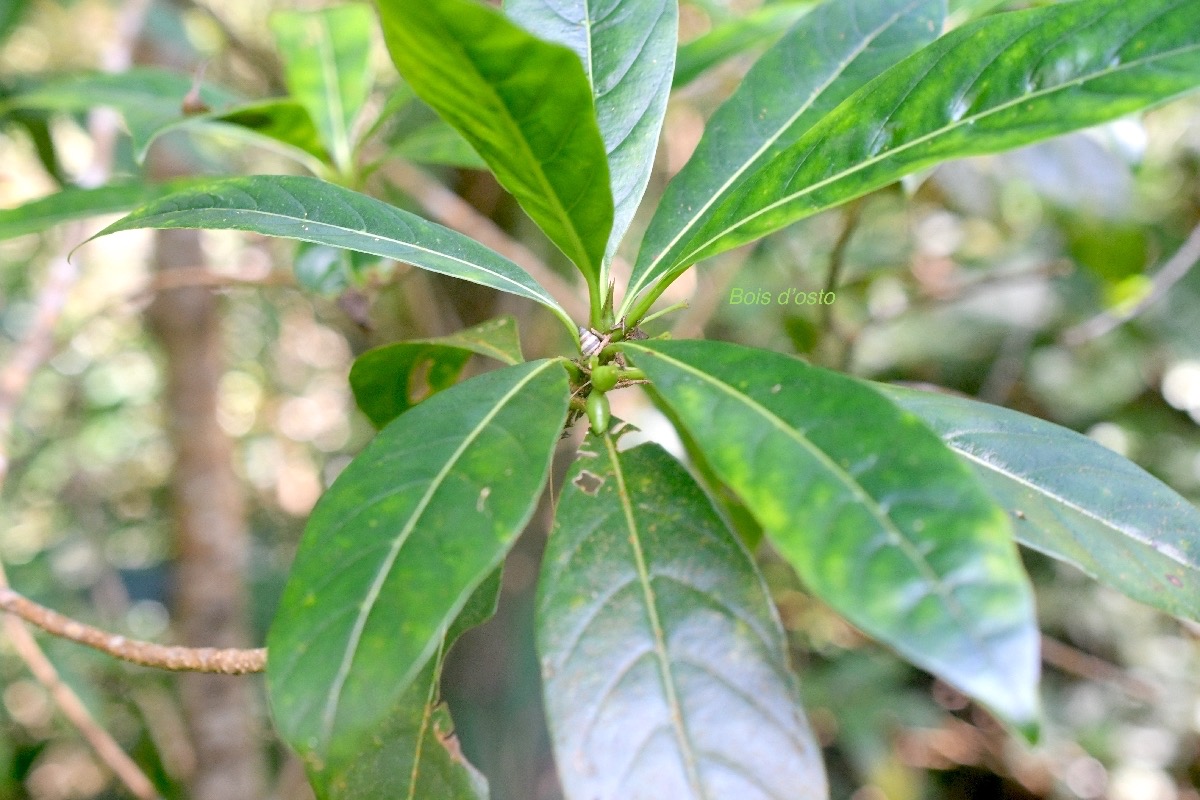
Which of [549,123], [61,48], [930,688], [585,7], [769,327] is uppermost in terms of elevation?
[61,48]

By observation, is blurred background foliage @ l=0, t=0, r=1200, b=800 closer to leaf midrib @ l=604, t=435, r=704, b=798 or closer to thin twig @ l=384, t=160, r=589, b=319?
thin twig @ l=384, t=160, r=589, b=319

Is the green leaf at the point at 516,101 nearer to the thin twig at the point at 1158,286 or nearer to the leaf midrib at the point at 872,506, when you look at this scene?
the leaf midrib at the point at 872,506

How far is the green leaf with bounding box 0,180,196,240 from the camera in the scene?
0.95 meters

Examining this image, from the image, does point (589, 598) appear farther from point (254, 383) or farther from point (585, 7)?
point (254, 383)

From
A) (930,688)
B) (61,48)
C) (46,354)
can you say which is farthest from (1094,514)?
(61,48)

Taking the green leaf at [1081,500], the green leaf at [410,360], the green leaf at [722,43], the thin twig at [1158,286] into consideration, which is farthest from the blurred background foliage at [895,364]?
the green leaf at [1081,500]

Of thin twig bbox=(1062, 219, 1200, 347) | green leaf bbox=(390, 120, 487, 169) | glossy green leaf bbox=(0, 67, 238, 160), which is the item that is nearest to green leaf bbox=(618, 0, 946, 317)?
green leaf bbox=(390, 120, 487, 169)

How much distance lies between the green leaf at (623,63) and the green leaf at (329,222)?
13cm

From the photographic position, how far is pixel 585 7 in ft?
2.49

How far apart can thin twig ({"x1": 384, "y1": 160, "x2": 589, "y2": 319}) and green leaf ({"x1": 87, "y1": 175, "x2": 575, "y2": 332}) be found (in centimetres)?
71

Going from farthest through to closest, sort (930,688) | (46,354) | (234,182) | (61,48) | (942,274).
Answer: (61,48) → (930,688) → (942,274) → (46,354) → (234,182)

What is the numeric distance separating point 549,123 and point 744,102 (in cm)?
34

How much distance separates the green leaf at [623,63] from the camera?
0.73m

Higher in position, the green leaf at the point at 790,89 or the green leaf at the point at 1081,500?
the green leaf at the point at 790,89
